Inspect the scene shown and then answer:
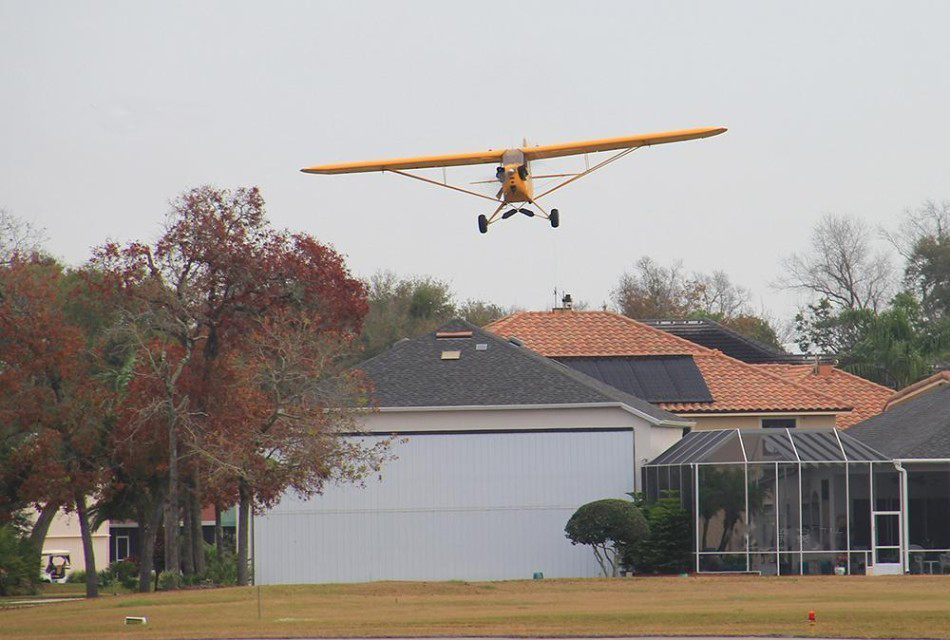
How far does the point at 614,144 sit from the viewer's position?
39.7 m

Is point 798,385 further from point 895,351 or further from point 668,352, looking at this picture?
point 895,351

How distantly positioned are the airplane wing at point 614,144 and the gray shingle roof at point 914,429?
10.9 meters

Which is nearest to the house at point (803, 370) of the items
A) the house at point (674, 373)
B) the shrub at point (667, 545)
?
the house at point (674, 373)

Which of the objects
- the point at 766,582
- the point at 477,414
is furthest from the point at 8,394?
the point at 766,582

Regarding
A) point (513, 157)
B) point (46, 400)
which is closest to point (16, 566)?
point (46, 400)

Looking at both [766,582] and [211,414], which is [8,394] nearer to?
[211,414]

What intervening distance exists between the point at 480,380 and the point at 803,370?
19663 millimetres

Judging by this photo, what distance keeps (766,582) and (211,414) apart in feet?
46.8

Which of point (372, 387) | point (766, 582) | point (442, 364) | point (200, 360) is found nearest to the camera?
point (766, 582)

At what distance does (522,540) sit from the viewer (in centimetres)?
4625

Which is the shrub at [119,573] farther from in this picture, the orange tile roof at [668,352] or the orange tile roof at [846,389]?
the orange tile roof at [846,389]

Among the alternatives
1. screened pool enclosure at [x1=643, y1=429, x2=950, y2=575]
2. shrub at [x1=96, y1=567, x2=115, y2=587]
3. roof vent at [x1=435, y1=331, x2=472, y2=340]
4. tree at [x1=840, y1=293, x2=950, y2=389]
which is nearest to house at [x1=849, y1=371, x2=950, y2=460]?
screened pool enclosure at [x1=643, y1=429, x2=950, y2=575]

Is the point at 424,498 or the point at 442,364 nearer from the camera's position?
the point at 424,498

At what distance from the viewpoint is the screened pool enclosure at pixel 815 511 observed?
138 feet
